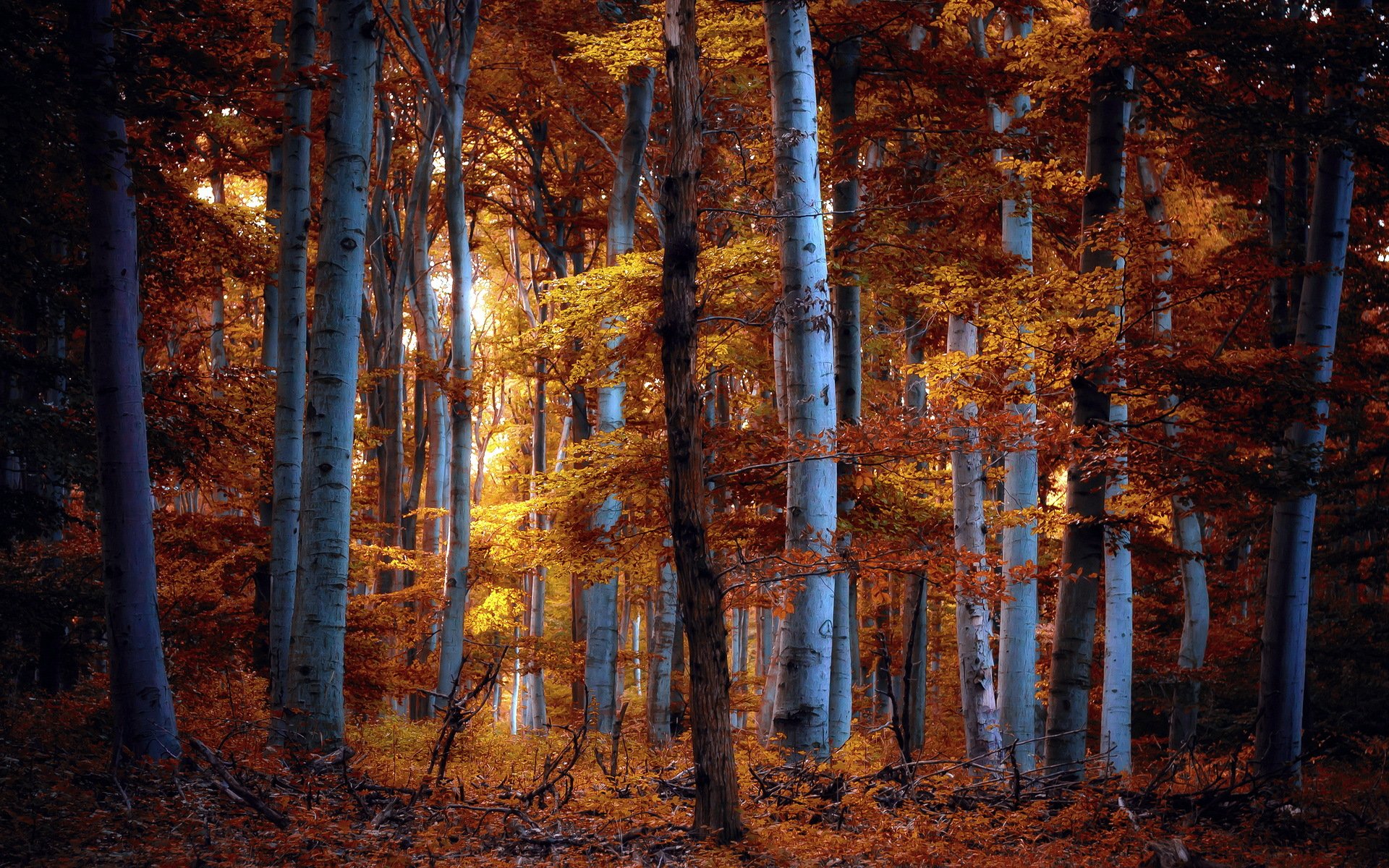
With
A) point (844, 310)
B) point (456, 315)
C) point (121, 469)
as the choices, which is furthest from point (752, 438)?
point (456, 315)

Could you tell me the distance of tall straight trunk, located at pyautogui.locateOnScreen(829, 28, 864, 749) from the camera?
32.5 feet

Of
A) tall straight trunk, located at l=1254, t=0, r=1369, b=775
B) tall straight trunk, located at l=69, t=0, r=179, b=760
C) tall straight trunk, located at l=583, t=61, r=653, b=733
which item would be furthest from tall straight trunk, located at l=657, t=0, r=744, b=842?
tall straight trunk, located at l=583, t=61, r=653, b=733

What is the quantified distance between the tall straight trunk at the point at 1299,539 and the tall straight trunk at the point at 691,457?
642cm

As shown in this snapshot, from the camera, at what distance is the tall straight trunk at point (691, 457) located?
19.2ft

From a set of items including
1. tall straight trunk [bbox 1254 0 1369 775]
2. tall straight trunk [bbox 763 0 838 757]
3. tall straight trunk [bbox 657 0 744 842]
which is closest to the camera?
tall straight trunk [bbox 657 0 744 842]

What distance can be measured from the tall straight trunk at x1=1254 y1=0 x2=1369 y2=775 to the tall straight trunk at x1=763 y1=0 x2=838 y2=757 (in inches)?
190

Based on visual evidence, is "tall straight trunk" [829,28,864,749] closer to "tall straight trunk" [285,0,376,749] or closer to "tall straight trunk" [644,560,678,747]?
"tall straight trunk" [644,560,678,747]

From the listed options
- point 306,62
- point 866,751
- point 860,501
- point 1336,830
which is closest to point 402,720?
point 866,751

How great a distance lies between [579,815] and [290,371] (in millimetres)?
4945

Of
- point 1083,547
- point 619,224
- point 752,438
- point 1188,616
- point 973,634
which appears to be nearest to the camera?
point 1083,547

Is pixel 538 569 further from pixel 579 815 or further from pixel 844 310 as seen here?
pixel 579 815

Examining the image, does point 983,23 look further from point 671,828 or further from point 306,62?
point 671,828

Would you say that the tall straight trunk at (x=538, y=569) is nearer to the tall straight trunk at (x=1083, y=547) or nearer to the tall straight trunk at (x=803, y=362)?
the tall straight trunk at (x=803, y=362)

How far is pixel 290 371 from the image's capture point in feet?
29.0
